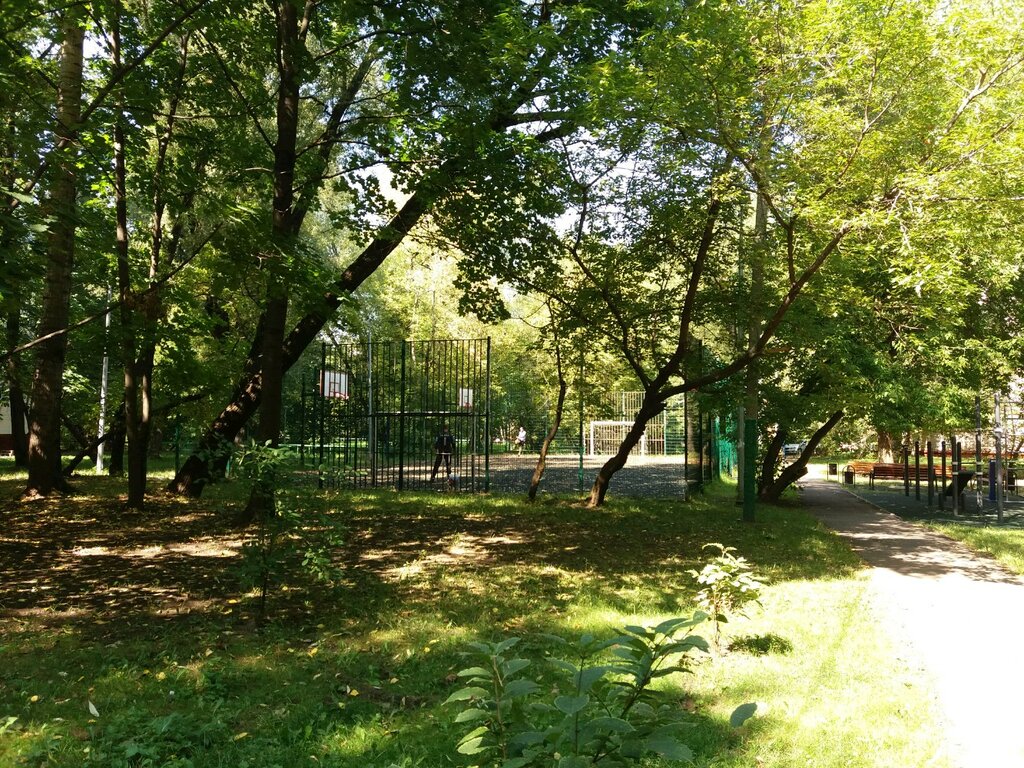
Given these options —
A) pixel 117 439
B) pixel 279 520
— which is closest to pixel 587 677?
pixel 279 520

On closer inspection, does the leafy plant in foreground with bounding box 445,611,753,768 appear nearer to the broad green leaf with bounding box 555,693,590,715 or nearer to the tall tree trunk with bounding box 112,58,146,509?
the broad green leaf with bounding box 555,693,590,715

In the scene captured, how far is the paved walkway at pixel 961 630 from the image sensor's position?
12.7ft

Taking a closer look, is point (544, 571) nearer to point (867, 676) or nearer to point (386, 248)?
point (867, 676)

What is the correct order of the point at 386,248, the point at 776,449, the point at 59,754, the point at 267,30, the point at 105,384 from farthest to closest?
1. the point at 105,384
2. the point at 776,449
3. the point at 386,248
4. the point at 267,30
5. the point at 59,754

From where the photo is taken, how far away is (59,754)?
3.40 metres

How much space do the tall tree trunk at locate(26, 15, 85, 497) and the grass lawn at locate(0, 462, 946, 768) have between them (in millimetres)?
2836

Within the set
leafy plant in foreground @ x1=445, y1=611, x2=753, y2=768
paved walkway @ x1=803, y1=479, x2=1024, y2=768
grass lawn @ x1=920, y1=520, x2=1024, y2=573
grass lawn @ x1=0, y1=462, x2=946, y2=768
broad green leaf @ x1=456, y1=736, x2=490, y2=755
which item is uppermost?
leafy plant in foreground @ x1=445, y1=611, x2=753, y2=768

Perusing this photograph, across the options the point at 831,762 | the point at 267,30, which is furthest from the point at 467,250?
the point at 831,762

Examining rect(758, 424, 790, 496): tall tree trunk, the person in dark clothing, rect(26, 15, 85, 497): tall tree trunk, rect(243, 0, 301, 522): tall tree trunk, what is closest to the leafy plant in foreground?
rect(243, 0, 301, 522): tall tree trunk

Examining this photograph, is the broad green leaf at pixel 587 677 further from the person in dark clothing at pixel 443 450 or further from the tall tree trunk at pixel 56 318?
the person in dark clothing at pixel 443 450

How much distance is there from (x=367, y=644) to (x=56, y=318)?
9.59 metres

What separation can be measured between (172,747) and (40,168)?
7.45 m

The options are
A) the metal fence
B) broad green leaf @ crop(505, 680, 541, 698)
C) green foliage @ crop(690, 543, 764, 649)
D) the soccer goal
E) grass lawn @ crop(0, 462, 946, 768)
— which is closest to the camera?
broad green leaf @ crop(505, 680, 541, 698)

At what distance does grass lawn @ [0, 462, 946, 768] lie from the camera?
3.63 m
